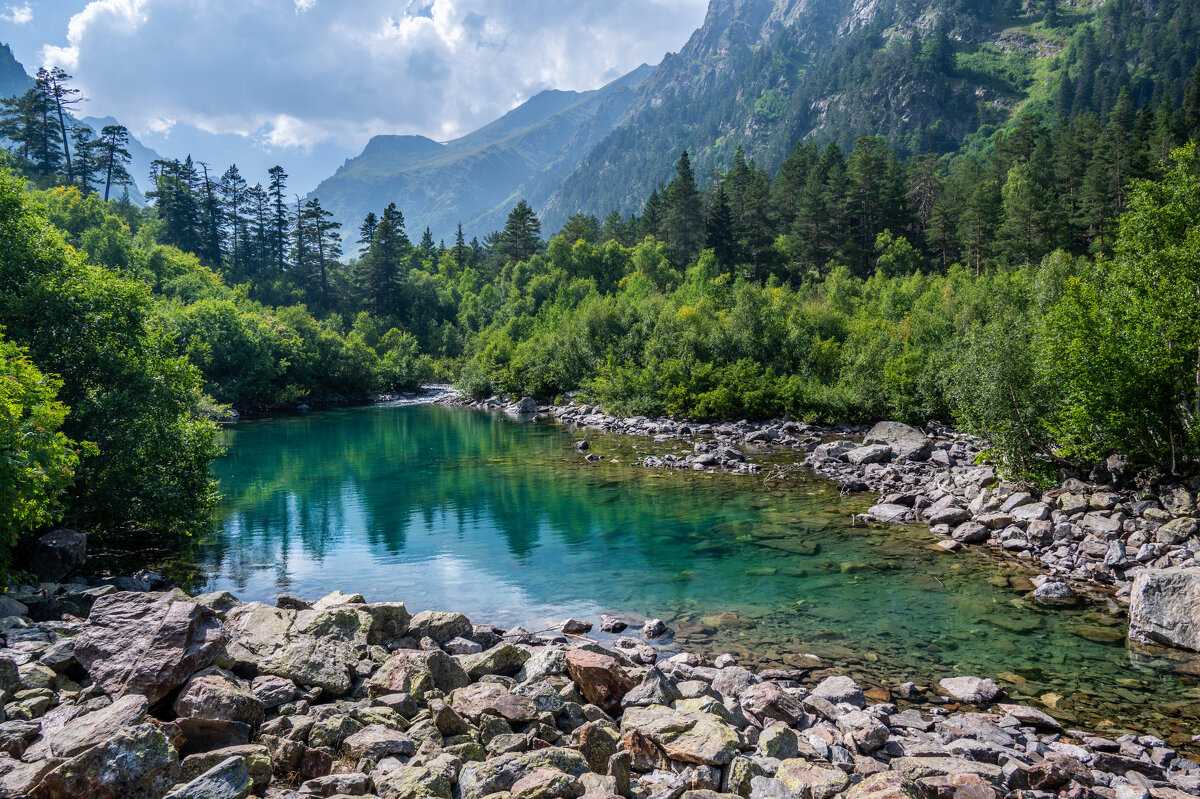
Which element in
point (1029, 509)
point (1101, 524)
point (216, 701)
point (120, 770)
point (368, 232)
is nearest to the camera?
point (120, 770)

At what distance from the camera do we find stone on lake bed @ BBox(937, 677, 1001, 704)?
1166cm

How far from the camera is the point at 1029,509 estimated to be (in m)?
21.3

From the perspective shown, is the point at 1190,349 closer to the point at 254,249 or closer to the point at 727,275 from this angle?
the point at 727,275

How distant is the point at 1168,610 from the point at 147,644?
19684 millimetres

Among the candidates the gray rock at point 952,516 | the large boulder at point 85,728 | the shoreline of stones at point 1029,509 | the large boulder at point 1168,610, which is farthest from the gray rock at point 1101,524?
the large boulder at point 85,728

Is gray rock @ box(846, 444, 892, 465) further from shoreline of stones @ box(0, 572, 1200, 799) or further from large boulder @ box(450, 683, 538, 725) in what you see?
large boulder @ box(450, 683, 538, 725)

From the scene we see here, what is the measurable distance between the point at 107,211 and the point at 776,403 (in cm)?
9880

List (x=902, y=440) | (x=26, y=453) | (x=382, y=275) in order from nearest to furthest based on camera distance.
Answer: (x=26, y=453), (x=902, y=440), (x=382, y=275)

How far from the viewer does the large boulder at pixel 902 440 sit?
33.0m

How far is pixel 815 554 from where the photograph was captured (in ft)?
68.7

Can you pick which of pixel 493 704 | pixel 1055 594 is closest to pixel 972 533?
pixel 1055 594

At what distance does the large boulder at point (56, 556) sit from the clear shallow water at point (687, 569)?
141 inches

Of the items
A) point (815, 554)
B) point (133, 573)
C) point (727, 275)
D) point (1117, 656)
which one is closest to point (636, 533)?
point (815, 554)

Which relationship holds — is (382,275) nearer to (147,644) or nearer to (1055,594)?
(147,644)
